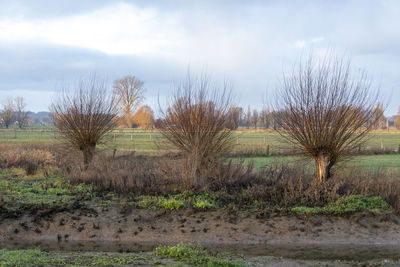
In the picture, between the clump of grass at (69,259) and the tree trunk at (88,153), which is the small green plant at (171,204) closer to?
the clump of grass at (69,259)

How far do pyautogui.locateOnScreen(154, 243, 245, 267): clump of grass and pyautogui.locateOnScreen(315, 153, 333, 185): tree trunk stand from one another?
5.85 metres

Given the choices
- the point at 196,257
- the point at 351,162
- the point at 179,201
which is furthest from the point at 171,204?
the point at 351,162

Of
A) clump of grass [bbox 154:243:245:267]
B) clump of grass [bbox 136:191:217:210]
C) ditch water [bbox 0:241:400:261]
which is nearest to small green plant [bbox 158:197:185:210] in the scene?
clump of grass [bbox 136:191:217:210]

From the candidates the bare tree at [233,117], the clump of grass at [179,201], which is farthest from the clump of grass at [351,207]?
the bare tree at [233,117]

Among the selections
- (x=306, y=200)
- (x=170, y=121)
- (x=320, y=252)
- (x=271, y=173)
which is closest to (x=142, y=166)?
(x=170, y=121)

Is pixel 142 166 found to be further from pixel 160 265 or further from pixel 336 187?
pixel 160 265

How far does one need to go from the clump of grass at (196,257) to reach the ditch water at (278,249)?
1.27 meters

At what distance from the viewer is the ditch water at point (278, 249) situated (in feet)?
31.5

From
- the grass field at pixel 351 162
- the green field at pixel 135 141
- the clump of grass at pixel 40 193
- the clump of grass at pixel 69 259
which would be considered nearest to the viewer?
the clump of grass at pixel 69 259

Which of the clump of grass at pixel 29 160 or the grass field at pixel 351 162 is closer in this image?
the grass field at pixel 351 162

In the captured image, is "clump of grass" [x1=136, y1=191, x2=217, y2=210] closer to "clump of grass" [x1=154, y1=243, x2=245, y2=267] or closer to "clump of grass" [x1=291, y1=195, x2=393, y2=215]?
"clump of grass" [x1=291, y1=195, x2=393, y2=215]

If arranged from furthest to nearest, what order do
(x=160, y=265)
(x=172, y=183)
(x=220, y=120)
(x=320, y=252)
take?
(x=220, y=120), (x=172, y=183), (x=320, y=252), (x=160, y=265)

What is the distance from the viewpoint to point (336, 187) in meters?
12.2

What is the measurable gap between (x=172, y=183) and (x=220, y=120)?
122 inches
